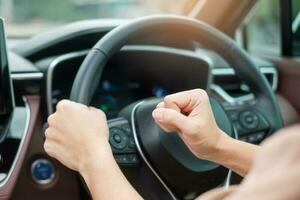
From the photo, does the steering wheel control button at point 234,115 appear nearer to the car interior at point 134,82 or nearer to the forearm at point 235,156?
the car interior at point 134,82

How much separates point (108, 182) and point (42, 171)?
613 millimetres

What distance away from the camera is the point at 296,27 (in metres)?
2.20

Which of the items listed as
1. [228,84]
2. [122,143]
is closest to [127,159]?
[122,143]

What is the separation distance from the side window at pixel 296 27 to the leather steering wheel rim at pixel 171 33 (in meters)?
0.76

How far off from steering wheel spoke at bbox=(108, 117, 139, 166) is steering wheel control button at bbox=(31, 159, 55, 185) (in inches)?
12.6

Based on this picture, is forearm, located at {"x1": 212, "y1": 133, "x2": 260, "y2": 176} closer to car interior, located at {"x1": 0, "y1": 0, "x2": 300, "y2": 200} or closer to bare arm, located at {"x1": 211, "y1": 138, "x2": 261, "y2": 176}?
bare arm, located at {"x1": 211, "y1": 138, "x2": 261, "y2": 176}

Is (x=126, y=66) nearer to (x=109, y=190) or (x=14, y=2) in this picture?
(x=14, y=2)

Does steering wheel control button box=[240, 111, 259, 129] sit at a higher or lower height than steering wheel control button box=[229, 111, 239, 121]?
lower

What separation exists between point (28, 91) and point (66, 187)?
272 millimetres

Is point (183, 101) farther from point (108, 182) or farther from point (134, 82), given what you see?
point (134, 82)

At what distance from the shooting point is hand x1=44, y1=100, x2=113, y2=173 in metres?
1.02

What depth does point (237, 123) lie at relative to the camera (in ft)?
4.70

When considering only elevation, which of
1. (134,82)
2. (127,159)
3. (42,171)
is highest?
(127,159)

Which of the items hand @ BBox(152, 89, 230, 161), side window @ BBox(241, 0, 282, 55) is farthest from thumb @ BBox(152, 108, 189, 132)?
side window @ BBox(241, 0, 282, 55)
